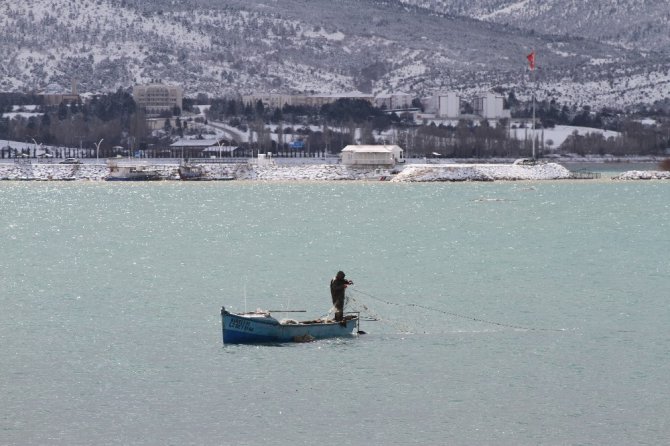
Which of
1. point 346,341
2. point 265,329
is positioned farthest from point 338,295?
point 265,329

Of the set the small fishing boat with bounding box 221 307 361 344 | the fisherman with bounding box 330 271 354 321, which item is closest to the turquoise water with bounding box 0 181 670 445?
the small fishing boat with bounding box 221 307 361 344

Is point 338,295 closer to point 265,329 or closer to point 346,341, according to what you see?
point 346,341

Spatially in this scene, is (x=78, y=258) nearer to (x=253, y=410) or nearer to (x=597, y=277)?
(x=597, y=277)

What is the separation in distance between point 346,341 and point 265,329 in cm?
264

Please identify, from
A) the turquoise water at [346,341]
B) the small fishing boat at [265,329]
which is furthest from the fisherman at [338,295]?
the turquoise water at [346,341]

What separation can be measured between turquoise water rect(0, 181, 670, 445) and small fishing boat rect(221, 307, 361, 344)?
0.46 meters

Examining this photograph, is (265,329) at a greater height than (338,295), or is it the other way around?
(338,295)

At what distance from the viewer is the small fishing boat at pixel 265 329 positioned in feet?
159

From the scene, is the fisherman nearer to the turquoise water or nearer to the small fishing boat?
the small fishing boat

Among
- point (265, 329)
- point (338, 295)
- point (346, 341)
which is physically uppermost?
point (338, 295)

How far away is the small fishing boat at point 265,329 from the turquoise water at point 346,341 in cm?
46

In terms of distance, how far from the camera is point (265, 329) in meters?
48.7

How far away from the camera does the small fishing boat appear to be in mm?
48406

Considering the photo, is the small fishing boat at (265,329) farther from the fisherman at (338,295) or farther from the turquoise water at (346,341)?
the fisherman at (338,295)
